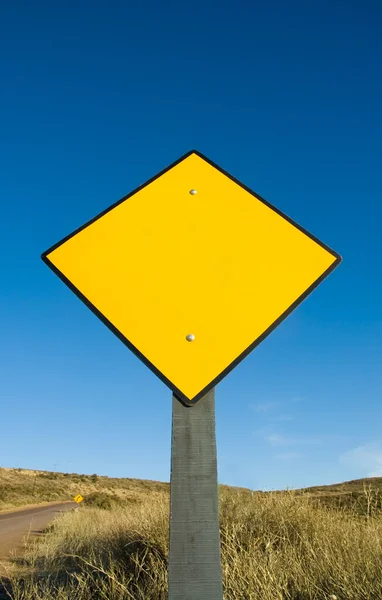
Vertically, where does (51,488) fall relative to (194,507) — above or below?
above

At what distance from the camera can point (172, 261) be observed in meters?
1.60

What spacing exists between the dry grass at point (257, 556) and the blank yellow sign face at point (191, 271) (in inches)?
72.6

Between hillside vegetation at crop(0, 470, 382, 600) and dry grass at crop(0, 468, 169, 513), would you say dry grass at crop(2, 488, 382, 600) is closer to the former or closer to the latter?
hillside vegetation at crop(0, 470, 382, 600)

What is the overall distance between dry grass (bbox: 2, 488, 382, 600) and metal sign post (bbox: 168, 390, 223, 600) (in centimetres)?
Answer: 152

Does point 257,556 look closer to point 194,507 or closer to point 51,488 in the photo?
point 194,507

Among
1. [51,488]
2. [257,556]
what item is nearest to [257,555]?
[257,556]

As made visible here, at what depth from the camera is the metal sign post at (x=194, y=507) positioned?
4.34 feet

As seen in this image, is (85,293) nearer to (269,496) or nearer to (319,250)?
(319,250)

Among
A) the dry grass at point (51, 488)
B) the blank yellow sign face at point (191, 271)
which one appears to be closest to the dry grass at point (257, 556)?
the blank yellow sign face at point (191, 271)

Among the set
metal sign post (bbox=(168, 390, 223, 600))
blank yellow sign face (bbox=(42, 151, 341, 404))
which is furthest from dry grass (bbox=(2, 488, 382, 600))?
blank yellow sign face (bbox=(42, 151, 341, 404))

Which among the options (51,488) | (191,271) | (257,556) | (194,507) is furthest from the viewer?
(51,488)

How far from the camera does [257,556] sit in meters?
3.85

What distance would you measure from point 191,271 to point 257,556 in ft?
10.4

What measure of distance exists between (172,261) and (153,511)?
5.19m
